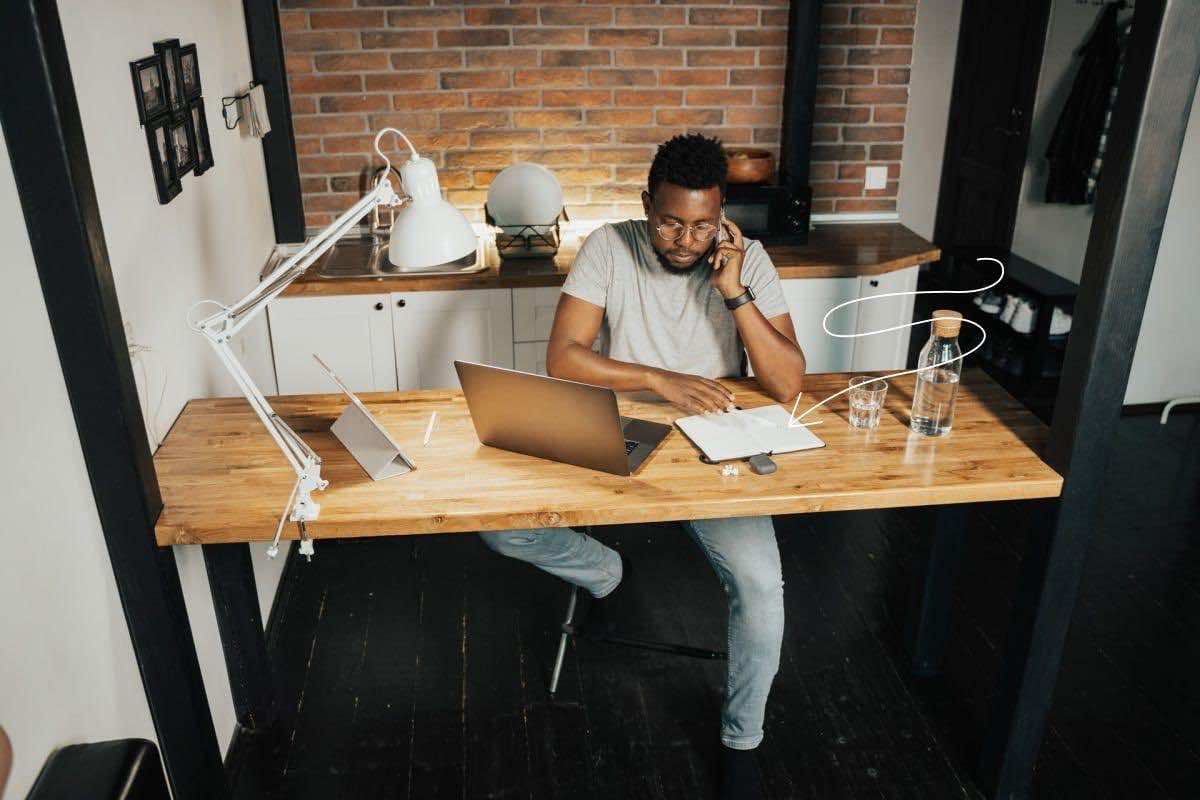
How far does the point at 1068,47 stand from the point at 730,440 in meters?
3.81

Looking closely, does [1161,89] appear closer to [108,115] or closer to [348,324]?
[108,115]

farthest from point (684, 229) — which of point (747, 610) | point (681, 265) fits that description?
point (747, 610)

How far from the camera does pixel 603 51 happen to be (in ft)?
11.2

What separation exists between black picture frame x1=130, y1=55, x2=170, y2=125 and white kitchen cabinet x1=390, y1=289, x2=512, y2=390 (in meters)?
1.13

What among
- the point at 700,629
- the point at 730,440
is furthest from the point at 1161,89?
the point at 700,629

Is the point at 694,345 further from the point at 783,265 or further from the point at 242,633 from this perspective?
the point at 242,633

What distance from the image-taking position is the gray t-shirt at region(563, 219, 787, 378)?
232 centimetres

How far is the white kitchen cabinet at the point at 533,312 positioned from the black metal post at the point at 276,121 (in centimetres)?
90

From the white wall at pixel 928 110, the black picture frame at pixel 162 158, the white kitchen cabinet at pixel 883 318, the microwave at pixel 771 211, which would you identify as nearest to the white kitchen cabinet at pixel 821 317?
the white kitchen cabinet at pixel 883 318

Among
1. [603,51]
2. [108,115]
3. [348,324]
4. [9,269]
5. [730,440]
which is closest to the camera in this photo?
[9,269]

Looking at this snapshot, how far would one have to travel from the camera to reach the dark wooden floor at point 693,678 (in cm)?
215

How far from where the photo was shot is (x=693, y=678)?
244 cm

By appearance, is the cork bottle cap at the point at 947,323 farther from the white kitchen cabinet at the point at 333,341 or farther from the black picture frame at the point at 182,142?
the white kitchen cabinet at the point at 333,341

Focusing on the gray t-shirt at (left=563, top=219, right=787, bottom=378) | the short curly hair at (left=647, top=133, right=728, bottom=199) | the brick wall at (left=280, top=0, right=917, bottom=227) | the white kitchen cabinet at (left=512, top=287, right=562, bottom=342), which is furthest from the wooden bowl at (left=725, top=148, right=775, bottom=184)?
the short curly hair at (left=647, top=133, right=728, bottom=199)
